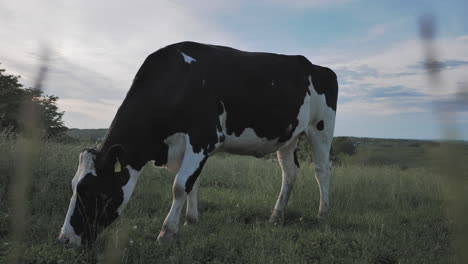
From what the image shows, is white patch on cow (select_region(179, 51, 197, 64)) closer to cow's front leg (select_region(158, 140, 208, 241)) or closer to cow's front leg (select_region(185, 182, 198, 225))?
cow's front leg (select_region(158, 140, 208, 241))

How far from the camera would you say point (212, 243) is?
391cm

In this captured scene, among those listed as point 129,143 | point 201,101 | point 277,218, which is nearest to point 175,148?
point 129,143

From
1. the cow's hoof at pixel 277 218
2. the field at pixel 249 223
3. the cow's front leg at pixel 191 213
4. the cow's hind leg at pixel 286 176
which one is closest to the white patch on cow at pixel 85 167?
the field at pixel 249 223

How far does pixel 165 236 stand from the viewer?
4.06 meters

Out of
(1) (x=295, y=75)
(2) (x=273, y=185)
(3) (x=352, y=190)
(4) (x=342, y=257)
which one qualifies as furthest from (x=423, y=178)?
(4) (x=342, y=257)

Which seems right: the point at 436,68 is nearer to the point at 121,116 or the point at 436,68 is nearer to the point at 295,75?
the point at 121,116

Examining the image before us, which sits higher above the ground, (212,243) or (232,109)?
(232,109)

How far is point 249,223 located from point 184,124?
179 cm

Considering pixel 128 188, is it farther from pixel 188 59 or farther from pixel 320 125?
pixel 320 125

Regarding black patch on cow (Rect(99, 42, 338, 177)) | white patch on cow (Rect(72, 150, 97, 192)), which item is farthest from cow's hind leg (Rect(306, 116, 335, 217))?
white patch on cow (Rect(72, 150, 97, 192))

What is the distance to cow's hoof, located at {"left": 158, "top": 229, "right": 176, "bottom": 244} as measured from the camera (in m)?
4.02

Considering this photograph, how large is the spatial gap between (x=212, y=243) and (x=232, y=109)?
5.78 ft

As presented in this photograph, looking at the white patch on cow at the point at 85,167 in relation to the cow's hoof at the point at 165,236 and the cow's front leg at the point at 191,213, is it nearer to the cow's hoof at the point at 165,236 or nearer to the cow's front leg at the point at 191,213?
the cow's hoof at the point at 165,236

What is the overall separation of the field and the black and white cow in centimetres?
35
